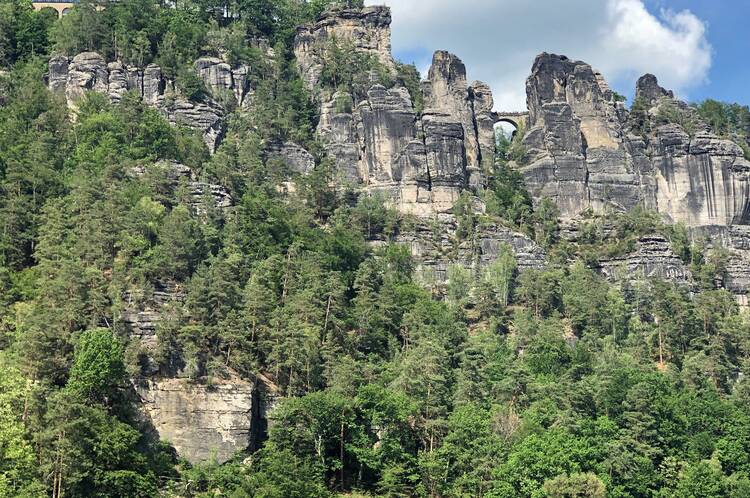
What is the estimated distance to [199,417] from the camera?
45.2 meters

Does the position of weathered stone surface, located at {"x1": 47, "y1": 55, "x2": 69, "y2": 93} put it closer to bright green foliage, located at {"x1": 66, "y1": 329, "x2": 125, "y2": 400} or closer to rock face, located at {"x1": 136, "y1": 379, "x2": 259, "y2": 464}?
bright green foliage, located at {"x1": 66, "y1": 329, "x2": 125, "y2": 400}

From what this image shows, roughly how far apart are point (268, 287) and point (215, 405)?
31.2ft

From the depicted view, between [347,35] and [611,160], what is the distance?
85.4 feet

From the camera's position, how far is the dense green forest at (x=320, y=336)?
1651 inches

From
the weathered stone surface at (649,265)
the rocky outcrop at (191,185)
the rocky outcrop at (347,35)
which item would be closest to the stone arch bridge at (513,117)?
the rocky outcrop at (347,35)

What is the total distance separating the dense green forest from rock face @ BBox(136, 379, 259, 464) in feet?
2.67

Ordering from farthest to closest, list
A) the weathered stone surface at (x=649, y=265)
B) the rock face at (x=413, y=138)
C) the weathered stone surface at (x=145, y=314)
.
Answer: the rock face at (x=413, y=138), the weathered stone surface at (x=649, y=265), the weathered stone surface at (x=145, y=314)

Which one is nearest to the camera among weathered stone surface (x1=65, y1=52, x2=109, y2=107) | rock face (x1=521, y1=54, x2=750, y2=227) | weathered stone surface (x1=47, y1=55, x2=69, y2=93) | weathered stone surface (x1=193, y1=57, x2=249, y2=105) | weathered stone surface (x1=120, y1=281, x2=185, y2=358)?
weathered stone surface (x1=120, y1=281, x2=185, y2=358)

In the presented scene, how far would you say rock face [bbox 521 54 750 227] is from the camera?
79.9 metres

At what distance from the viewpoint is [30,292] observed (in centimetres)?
4859

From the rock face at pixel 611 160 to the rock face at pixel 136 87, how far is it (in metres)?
26.5

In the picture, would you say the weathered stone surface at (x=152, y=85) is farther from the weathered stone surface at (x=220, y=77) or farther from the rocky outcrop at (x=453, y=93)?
the rocky outcrop at (x=453, y=93)

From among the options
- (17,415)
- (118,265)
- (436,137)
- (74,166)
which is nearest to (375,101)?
(436,137)

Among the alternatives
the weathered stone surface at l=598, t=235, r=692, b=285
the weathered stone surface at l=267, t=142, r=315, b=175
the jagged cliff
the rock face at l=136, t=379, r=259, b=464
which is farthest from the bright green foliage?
the weathered stone surface at l=598, t=235, r=692, b=285
